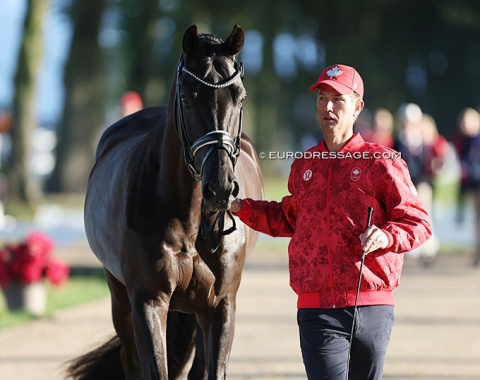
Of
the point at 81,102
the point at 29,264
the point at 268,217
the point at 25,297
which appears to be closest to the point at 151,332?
the point at 268,217

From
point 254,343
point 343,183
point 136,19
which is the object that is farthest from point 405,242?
point 136,19

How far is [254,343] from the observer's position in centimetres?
892

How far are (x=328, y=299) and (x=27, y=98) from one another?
19.6 m

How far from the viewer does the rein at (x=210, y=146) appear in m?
4.58

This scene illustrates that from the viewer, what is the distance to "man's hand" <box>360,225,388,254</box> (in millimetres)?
4141

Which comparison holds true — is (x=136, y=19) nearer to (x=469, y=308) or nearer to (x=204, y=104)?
(x=469, y=308)

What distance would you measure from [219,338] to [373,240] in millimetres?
1447

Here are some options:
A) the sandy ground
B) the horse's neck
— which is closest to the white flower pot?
the sandy ground

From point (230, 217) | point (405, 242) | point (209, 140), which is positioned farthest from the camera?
point (230, 217)

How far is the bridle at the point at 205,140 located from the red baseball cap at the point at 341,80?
45cm

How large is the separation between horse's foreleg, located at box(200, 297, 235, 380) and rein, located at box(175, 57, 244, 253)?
38 centimetres

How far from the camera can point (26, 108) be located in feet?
76.3

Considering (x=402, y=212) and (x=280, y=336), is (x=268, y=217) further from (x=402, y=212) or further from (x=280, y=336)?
(x=280, y=336)

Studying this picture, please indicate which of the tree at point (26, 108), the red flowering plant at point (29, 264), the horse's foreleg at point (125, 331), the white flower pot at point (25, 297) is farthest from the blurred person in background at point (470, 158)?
the tree at point (26, 108)
